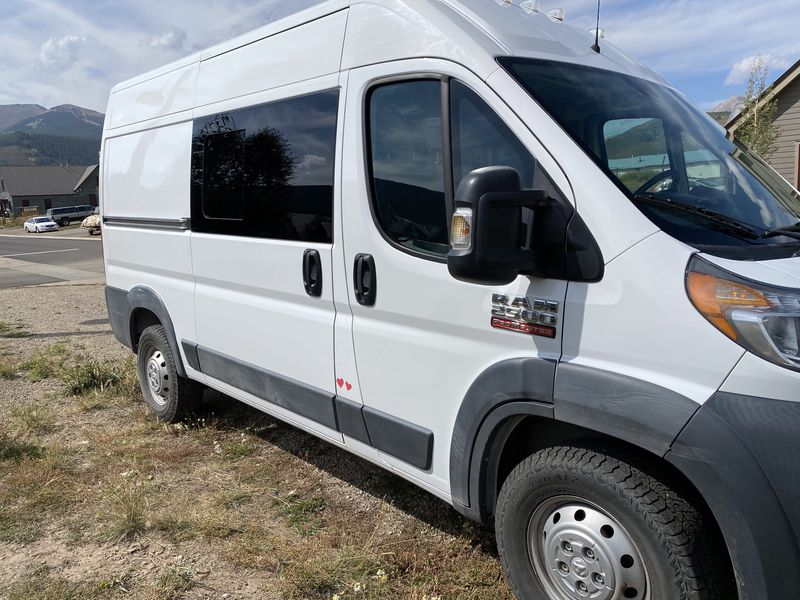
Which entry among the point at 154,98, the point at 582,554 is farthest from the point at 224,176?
the point at 582,554

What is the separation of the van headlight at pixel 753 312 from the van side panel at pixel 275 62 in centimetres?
197

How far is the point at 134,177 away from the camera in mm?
4871

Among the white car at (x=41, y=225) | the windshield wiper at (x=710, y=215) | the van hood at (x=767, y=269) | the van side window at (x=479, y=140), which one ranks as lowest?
the white car at (x=41, y=225)

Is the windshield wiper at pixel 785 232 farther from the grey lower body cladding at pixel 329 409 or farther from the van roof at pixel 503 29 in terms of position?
the grey lower body cladding at pixel 329 409

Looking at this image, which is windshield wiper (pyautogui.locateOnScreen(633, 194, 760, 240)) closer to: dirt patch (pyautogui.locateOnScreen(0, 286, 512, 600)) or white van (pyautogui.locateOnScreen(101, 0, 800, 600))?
white van (pyautogui.locateOnScreen(101, 0, 800, 600))

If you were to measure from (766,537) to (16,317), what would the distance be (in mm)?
10772

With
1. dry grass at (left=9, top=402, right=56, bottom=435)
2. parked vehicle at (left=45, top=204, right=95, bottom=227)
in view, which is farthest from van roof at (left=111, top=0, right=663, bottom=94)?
parked vehicle at (left=45, top=204, right=95, bottom=227)

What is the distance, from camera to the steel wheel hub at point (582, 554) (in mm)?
2156

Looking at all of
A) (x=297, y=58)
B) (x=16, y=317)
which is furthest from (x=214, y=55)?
(x=16, y=317)

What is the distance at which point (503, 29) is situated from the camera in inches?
102

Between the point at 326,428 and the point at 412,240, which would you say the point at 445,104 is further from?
the point at 326,428

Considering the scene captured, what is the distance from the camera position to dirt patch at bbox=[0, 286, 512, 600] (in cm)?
292

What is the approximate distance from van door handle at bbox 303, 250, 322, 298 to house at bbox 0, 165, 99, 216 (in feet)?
307

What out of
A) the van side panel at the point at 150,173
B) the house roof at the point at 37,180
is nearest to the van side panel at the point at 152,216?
the van side panel at the point at 150,173
